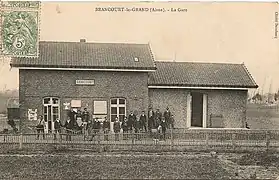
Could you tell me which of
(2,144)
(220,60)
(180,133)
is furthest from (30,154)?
(220,60)

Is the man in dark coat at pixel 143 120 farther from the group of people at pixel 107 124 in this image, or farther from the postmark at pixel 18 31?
the postmark at pixel 18 31

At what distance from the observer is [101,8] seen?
44.9ft

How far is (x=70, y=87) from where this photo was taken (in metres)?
16.8

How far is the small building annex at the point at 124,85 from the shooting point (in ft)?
54.4

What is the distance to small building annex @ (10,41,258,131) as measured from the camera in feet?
54.4

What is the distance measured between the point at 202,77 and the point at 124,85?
243 centimetres

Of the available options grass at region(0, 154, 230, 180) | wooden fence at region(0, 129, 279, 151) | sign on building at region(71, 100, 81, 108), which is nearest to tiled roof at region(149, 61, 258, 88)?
wooden fence at region(0, 129, 279, 151)

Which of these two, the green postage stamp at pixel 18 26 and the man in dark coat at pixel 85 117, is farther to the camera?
the man in dark coat at pixel 85 117

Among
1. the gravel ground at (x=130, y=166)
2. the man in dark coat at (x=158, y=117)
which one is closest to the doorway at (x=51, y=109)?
the gravel ground at (x=130, y=166)

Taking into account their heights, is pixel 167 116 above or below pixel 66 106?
below

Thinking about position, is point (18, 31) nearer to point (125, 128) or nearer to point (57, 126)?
point (57, 126)

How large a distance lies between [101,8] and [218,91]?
5.83m

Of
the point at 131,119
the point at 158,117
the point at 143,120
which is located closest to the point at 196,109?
the point at 158,117

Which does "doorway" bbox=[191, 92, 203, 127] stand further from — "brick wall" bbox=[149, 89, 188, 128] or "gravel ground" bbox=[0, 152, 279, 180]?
"gravel ground" bbox=[0, 152, 279, 180]
